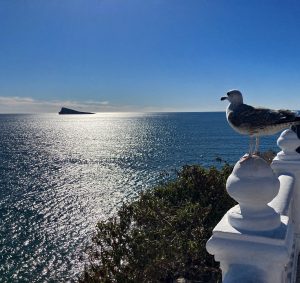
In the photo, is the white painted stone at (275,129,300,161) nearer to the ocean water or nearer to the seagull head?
the seagull head

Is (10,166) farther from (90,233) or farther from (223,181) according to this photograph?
(223,181)

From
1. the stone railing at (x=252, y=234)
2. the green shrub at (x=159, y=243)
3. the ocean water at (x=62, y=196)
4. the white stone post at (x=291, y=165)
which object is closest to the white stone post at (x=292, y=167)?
the white stone post at (x=291, y=165)

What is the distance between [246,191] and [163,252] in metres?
8.43

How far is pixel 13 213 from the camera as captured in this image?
34219 millimetres

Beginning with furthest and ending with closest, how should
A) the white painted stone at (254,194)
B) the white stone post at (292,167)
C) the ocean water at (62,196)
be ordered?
1. the ocean water at (62,196)
2. the white stone post at (292,167)
3. the white painted stone at (254,194)

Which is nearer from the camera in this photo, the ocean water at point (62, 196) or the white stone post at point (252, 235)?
the white stone post at point (252, 235)

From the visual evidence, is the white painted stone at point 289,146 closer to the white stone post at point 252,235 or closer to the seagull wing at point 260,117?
the seagull wing at point 260,117

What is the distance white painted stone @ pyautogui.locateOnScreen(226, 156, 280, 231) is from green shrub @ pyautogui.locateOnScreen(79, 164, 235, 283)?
7622 mm

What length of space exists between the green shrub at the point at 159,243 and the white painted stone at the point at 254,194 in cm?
762

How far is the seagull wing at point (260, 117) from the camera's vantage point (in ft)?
10.5

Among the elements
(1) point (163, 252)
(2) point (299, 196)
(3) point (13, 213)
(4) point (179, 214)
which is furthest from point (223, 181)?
(3) point (13, 213)

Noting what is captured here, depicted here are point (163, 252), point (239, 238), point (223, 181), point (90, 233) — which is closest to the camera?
point (239, 238)

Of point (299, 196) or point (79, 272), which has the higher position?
point (299, 196)

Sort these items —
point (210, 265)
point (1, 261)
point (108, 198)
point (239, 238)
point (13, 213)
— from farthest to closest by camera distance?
point (108, 198) → point (13, 213) → point (1, 261) → point (210, 265) → point (239, 238)
